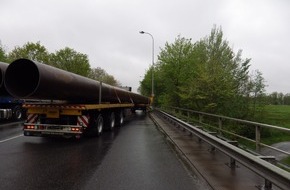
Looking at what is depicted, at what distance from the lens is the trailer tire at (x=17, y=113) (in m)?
23.0

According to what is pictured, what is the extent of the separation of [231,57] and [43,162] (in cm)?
3018

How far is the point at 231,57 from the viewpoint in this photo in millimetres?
36031

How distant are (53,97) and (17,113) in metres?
12.9

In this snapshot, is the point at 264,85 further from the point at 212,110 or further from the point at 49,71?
the point at 49,71

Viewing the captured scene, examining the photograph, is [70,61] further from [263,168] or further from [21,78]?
[263,168]

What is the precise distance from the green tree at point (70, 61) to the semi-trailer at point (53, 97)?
52.7 m

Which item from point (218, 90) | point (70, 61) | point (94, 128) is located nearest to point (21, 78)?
point (94, 128)

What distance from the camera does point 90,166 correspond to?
8266 millimetres

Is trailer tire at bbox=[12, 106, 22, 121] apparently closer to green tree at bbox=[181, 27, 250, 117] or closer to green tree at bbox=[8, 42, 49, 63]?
green tree at bbox=[181, 27, 250, 117]

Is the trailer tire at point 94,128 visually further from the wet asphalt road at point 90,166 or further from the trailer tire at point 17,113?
the trailer tire at point 17,113

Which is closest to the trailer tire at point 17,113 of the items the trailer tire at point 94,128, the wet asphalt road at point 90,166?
the trailer tire at point 94,128

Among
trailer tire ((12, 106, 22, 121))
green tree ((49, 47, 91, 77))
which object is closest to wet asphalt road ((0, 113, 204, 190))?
trailer tire ((12, 106, 22, 121))

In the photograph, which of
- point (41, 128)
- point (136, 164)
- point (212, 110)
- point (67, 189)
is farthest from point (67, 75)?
point (212, 110)

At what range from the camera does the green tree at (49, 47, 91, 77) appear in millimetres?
66812
